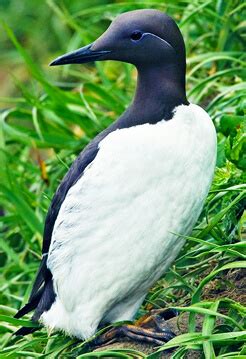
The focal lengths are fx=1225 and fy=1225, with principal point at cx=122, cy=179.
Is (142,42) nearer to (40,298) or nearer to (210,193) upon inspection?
(210,193)

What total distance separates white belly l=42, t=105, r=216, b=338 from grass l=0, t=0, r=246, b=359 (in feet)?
0.40

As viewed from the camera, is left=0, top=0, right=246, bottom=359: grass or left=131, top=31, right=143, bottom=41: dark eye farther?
left=131, top=31, right=143, bottom=41: dark eye

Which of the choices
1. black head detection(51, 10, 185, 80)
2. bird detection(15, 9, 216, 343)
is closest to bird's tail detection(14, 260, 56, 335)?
bird detection(15, 9, 216, 343)

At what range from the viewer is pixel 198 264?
4.34 m

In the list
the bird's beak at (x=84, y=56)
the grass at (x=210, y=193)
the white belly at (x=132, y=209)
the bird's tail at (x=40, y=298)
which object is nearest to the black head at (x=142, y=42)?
the bird's beak at (x=84, y=56)

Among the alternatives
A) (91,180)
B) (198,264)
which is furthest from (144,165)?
(198,264)

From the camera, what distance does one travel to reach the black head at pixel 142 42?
13.5ft

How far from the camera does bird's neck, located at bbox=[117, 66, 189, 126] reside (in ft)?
13.3

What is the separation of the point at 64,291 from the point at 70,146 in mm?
1742

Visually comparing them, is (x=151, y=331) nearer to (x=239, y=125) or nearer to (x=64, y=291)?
(x=64, y=291)

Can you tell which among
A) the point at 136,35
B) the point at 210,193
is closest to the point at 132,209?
the point at 210,193

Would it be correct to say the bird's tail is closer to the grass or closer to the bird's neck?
the grass

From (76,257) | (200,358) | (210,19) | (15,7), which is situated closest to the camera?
(200,358)

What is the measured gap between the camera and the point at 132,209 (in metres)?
3.97
